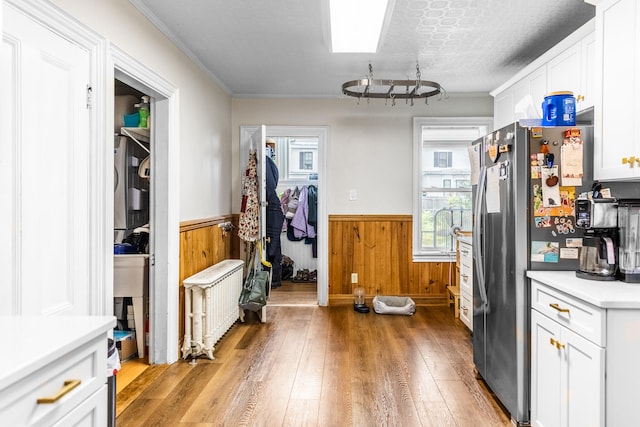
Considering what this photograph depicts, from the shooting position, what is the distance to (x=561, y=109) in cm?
224

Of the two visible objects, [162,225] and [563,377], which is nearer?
[563,377]

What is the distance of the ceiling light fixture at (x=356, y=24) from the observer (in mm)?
2410

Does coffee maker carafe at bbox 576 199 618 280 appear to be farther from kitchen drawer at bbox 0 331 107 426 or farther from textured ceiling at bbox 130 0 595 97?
kitchen drawer at bbox 0 331 107 426

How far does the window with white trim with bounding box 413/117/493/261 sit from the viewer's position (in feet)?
16.0

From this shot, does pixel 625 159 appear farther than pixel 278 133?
No

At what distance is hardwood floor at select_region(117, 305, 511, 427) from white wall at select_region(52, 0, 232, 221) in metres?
1.19

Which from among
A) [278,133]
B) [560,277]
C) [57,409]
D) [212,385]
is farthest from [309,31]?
[57,409]

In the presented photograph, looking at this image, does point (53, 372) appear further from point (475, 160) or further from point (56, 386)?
point (475, 160)

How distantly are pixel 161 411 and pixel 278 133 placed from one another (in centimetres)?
323

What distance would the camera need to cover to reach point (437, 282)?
4820 millimetres

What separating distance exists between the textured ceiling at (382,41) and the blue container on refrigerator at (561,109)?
679mm

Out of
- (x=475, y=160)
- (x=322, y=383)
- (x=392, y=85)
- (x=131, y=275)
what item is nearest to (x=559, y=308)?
(x=475, y=160)

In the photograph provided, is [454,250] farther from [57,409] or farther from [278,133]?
[57,409]

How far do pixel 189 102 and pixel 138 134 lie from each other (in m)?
0.48
